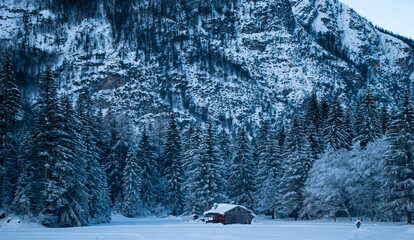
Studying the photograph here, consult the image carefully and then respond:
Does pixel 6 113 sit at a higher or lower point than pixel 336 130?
lower

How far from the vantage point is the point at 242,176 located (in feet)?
195

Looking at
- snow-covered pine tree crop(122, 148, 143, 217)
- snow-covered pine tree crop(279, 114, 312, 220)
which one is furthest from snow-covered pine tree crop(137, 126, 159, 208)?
snow-covered pine tree crop(279, 114, 312, 220)

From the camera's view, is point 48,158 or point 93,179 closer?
point 48,158

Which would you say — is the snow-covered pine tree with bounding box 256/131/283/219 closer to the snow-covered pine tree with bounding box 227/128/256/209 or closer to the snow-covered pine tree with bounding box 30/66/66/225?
the snow-covered pine tree with bounding box 227/128/256/209

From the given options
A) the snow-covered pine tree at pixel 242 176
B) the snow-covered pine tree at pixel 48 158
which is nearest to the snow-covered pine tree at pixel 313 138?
the snow-covered pine tree at pixel 242 176

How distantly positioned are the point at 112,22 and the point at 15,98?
14181cm

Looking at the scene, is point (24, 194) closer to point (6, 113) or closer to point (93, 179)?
point (6, 113)

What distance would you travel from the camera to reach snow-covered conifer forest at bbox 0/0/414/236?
38.8 metres

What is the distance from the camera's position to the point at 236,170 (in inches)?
2381

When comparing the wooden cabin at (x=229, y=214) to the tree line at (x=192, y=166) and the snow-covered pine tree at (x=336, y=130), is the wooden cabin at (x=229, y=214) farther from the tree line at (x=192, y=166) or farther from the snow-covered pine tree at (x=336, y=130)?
the snow-covered pine tree at (x=336, y=130)

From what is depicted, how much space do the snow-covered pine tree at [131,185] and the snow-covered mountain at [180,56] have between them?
82.2 metres

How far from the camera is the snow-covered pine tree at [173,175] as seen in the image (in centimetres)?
6356

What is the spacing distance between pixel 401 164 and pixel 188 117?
365 ft

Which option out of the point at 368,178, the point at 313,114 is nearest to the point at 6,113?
the point at 368,178
